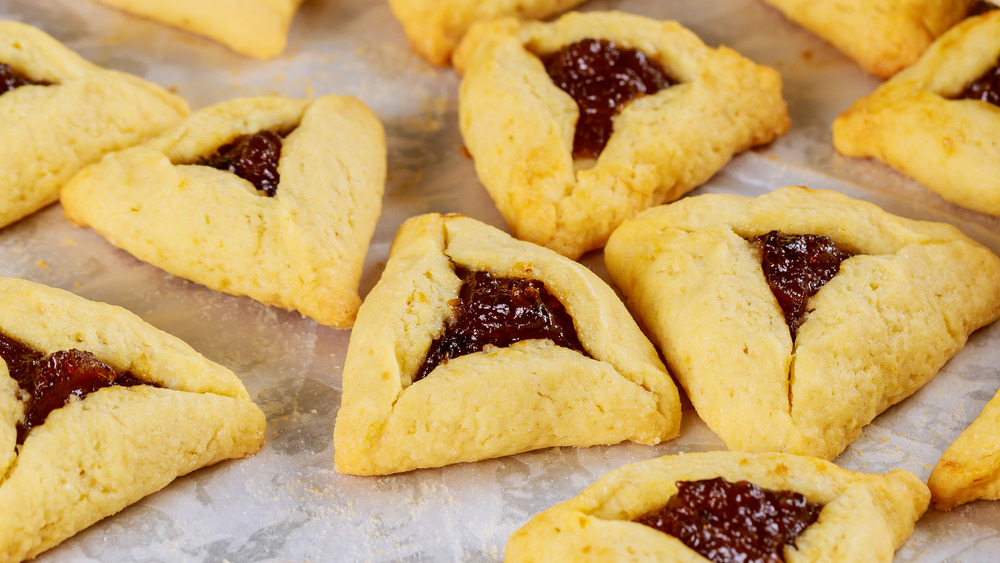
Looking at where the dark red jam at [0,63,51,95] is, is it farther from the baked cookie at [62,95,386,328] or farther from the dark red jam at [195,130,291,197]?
the dark red jam at [195,130,291,197]

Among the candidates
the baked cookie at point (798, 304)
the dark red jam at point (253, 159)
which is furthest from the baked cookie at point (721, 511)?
the dark red jam at point (253, 159)

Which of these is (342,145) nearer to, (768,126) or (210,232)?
(210,232)

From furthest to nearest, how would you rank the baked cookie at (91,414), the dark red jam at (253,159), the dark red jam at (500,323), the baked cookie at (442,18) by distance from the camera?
the baked cookie at (442,18)
the dark red jam at (253,159)
the dark red jam at (500,323)
the baked cookie at (91,414)

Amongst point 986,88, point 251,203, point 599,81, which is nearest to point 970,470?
point 986,88

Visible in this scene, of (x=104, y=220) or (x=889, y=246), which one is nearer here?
(x=889, y=246)

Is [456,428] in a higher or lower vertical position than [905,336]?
lower

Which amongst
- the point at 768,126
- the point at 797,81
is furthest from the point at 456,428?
the point at 797,81

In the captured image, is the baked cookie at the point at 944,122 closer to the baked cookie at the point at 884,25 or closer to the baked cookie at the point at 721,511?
the baked cookie at the point at 884,25

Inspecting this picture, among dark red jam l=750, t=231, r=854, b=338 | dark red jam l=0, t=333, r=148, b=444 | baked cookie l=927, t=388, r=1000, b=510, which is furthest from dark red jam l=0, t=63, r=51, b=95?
baked cookie l=927, t=388, r=1000, b=510
